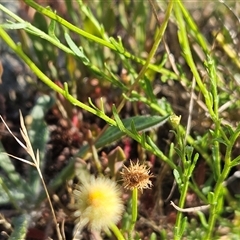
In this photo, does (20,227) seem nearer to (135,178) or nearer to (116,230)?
(116,230)

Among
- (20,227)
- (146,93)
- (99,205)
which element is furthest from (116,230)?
(146,93)

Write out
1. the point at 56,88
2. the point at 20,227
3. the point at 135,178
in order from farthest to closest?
the point at 20,227
the point at 56,88
the point at 135,178

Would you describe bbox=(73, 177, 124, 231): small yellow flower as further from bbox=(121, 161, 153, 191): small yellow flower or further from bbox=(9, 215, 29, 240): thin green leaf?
bbox=(9, 215, 29, 240): thin green leaf

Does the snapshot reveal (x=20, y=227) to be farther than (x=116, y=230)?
Yes

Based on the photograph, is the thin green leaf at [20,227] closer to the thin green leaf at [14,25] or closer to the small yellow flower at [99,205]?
the small yellow flower at [99,205]


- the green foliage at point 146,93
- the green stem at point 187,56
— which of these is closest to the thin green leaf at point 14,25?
the green foliage at point 146,93

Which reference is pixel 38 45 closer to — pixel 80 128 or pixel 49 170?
pixel 80 128

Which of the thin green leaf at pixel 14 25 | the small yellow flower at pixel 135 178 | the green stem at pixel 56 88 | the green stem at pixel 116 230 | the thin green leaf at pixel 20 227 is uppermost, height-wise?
the thin green leaf at pixel 14 25

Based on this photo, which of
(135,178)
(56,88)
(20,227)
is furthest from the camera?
(20,227)

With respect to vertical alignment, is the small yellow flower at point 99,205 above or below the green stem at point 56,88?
below

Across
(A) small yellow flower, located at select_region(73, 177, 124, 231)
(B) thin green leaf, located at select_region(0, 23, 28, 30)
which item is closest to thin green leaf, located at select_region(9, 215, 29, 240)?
(A) small yellow flower, located at select_region(73, 177, 124, 231)

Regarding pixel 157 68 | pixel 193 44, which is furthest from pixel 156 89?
pixel 157 68
